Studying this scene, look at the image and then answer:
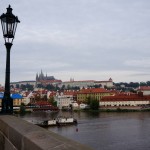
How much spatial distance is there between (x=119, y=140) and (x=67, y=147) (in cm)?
1656

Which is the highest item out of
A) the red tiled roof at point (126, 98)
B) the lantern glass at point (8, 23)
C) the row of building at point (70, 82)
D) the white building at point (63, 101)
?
the row of building at point (70, 82)

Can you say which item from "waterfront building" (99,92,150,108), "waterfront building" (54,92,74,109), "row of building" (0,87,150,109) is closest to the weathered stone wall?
"row of building" (0,87,150,109)

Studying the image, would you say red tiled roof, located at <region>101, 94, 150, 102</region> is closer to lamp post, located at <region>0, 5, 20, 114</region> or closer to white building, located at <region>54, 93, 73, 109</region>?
white building, located at <region>54, 93, 73, 109</region>

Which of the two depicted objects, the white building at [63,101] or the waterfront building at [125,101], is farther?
the white building at [63,101]

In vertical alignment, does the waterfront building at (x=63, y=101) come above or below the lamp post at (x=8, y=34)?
below

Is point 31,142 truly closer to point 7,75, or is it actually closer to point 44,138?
point 44,138

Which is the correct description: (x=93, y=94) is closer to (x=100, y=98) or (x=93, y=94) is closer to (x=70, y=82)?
(x=100, y=98)

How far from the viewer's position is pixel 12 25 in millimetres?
3316

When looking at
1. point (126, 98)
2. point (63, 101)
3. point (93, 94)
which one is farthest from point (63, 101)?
point (126, 98)

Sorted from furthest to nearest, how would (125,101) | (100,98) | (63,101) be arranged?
1. (63,101)
2. (100,98)
3. (125,101)

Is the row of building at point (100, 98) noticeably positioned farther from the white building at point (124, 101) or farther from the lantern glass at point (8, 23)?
the lantern glass at point (8, 23)

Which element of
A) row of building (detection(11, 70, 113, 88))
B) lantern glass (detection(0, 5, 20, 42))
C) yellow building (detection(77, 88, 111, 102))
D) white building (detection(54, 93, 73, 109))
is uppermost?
row of building (detection(11, 70, 113, 88))

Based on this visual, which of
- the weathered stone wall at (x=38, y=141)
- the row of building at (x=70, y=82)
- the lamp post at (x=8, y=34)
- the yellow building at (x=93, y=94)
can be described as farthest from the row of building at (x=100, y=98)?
the weathered stone wall at (x=38, y=141)

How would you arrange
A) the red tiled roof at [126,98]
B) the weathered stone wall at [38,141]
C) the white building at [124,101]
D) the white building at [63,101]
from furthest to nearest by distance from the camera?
the white building at [63,101] → the red tiled roof at [126,98] → the white building at [124,101] → the weathered stone wall at [38,141]
